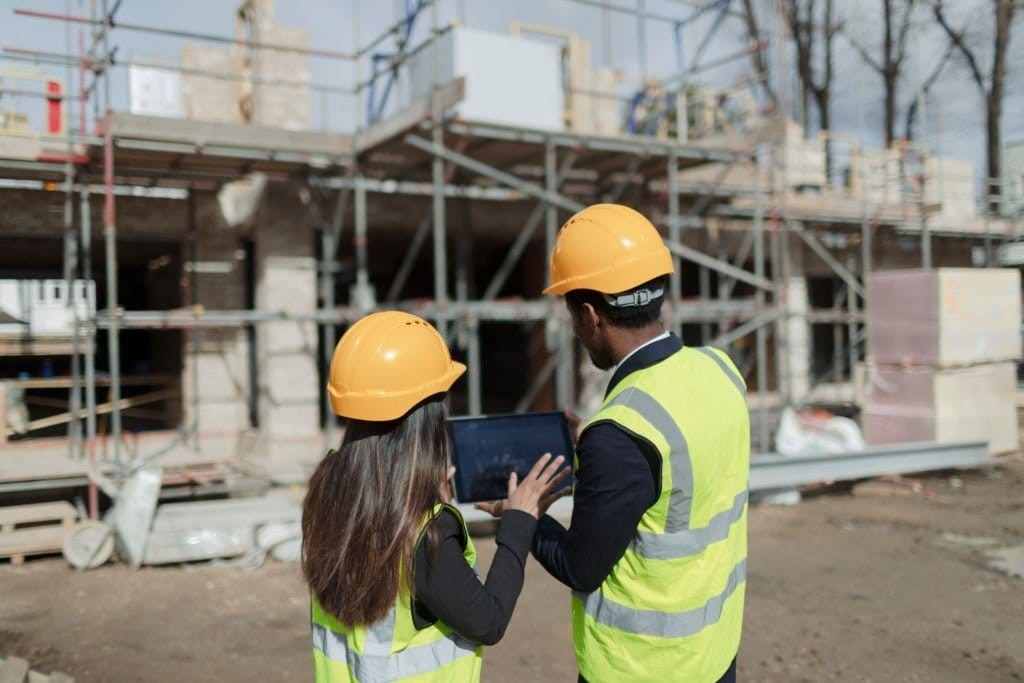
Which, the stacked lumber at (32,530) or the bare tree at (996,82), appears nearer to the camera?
the stacked lumber at (32,530)

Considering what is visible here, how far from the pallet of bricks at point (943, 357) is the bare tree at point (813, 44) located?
1768 centimetres

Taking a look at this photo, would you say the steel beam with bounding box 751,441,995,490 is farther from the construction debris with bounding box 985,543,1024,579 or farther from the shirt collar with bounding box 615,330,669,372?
the shirt collar with bounding box 615,330,669,372

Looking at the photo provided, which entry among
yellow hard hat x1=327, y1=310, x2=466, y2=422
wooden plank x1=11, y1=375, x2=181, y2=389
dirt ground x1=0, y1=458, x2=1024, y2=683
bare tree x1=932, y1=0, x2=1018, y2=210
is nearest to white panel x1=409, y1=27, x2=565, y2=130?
wooden plank x1=11, y1=375, x2=181, y2=389

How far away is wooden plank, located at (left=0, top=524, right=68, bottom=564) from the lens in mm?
7203

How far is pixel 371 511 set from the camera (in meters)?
1.81

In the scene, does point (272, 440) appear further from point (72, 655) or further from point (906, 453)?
point (906, 453)

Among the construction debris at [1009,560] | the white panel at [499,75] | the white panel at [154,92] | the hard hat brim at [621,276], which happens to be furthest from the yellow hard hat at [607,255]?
the white panel at [154,92]

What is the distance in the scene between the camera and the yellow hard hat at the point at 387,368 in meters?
1.88

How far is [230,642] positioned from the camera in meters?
5.47

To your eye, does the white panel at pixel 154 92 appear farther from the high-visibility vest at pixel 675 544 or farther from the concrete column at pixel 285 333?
the high-visibility vest at pixel 675 544

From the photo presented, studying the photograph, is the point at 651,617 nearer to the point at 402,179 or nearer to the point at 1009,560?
the point at 1009,560

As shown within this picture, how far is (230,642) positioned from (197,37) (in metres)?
6.15

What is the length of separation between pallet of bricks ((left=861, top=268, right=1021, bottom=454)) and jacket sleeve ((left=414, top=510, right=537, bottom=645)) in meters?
9.58

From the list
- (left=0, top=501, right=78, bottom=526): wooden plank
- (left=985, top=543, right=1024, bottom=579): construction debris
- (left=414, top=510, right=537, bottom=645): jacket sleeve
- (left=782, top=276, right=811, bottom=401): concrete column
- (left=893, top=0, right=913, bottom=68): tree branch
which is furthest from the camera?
(left=893, top=0, right=913, bottom=68): tree branch
